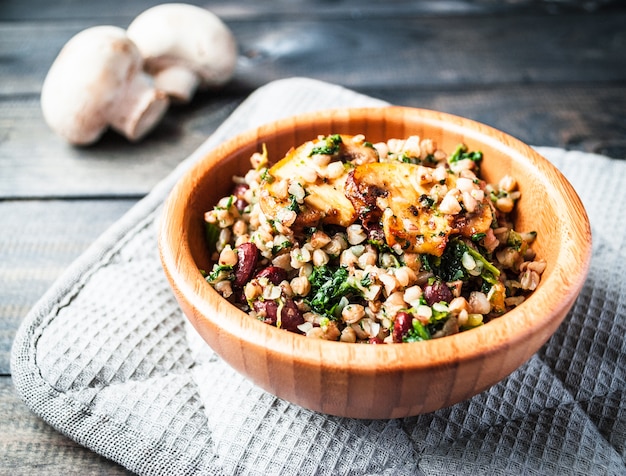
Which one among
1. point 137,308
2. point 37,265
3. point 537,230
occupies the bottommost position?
point 37,265

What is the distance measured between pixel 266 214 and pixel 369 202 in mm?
272

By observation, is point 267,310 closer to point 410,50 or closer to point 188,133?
point 188,133

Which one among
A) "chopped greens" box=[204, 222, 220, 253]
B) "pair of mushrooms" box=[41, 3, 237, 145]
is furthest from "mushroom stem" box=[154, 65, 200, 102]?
"chopped greens" box=[204, 222, 220, 253]

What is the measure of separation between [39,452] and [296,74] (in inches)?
93.3

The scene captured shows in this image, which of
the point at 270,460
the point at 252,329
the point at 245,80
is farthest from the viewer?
the point at 245,80

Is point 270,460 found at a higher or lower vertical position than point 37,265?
higher

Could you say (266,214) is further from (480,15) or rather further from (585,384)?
(480,15)

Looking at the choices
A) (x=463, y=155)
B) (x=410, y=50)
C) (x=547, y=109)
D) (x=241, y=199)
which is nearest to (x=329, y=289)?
(x=241, y=199)

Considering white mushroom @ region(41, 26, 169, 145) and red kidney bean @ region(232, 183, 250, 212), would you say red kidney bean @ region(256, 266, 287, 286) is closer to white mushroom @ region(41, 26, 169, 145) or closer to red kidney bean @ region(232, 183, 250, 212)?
red kidney bean @ region(232, 183, 250, 212)

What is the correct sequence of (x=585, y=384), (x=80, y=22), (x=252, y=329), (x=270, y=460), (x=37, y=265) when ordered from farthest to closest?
1. (x=80, y=22)
2. (x=37, y=265)
3. (x=585, y=384)
4. (x=270, y=460)
5. (x=252, y=329)

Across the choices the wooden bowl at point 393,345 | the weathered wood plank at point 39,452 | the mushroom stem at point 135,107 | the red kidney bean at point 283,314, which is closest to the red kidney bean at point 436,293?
the wooden bowl at point 393,345

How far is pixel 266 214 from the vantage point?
1777mm

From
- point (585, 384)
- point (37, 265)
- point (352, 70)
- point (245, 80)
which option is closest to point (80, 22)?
point (245, 80)

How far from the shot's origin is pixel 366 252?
174cm
